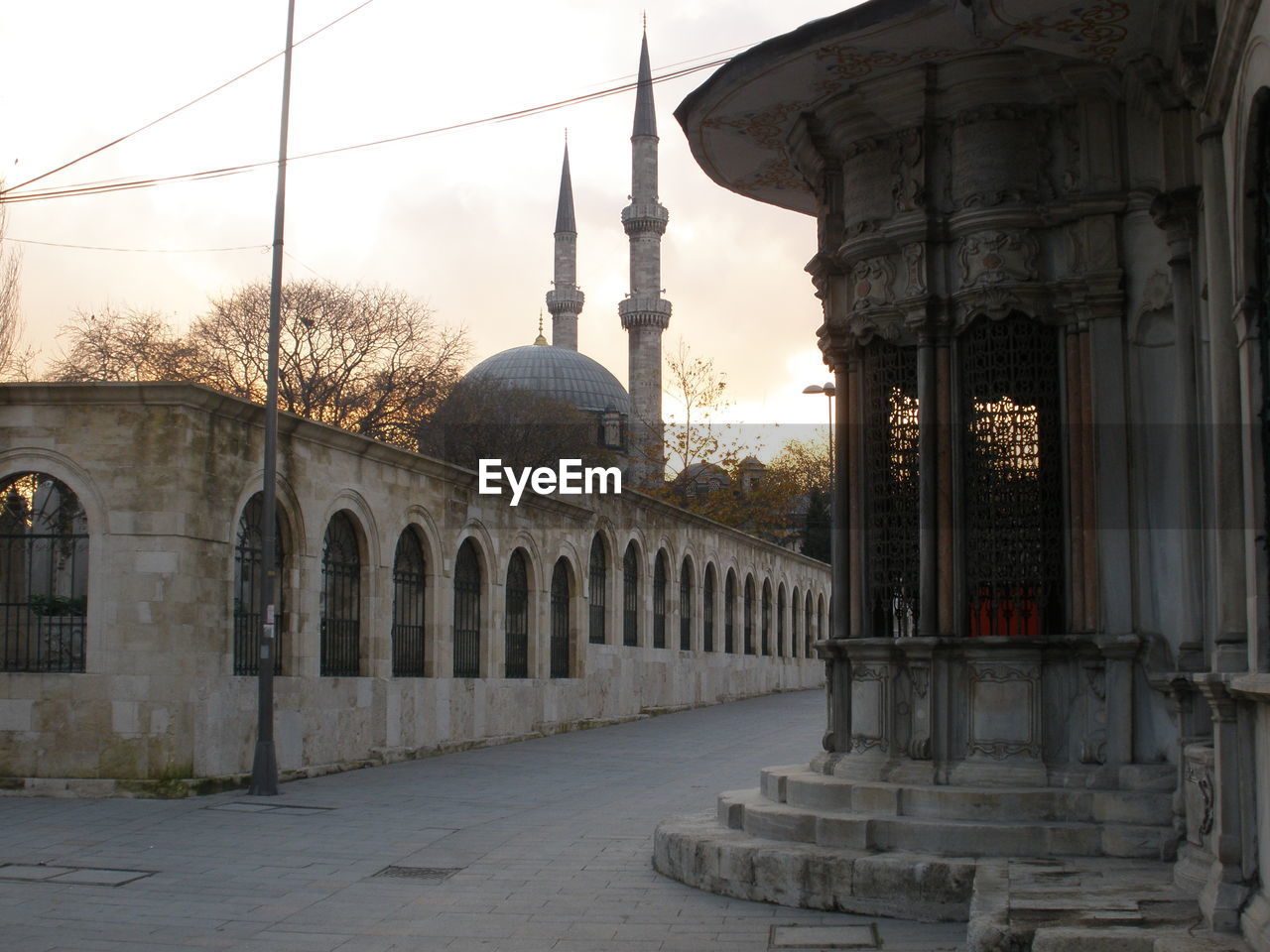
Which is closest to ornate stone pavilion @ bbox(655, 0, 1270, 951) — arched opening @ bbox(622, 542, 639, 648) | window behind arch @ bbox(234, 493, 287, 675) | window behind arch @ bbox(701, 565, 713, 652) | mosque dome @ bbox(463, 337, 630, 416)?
window behind arch @ bbox(234, 493, 287, 675)

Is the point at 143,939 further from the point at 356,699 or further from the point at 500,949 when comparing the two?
the point at 356,699

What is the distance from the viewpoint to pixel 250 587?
54.2 feet

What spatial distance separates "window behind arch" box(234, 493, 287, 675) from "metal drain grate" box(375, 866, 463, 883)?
6.08m

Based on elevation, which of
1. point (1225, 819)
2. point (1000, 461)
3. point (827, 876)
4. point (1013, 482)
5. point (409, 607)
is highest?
point (1000, 461)

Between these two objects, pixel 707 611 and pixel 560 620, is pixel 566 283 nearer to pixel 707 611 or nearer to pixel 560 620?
pixel 707 611

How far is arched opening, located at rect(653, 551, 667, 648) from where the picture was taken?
31.9 m

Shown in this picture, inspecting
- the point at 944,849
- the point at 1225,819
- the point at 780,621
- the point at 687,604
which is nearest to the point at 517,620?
the point at 687,604

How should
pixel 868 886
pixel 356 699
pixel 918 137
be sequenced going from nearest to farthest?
pixel 868 886 < pixel 918 137 < pixel 356 699

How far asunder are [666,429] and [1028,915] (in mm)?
50540

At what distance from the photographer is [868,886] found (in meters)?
8.02

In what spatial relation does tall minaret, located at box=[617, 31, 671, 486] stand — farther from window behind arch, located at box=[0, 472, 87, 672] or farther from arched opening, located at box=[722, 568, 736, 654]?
→ window behind arch, located at box=[0, 472, 87, 672]

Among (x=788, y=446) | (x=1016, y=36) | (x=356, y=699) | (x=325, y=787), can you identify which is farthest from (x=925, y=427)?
(x=788, y=446)

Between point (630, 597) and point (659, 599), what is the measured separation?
239 centimetres

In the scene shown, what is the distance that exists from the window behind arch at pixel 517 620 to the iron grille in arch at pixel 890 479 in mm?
13982
